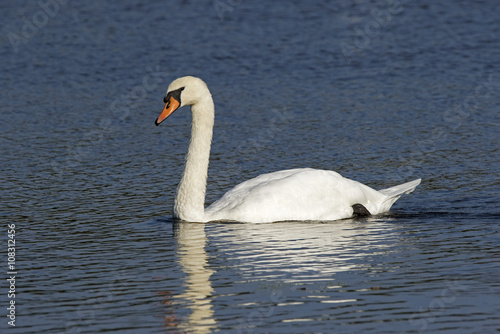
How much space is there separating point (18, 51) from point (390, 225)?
14.2 metres

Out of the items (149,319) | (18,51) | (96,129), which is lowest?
(149,319)

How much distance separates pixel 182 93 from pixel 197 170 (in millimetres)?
941

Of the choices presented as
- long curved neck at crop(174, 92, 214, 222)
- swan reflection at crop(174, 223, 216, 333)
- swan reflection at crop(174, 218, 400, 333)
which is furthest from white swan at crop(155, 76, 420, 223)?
swan reflection at crop(174, 223, 216, 333)

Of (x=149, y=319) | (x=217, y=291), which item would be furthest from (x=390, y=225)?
(x=149, y=319)

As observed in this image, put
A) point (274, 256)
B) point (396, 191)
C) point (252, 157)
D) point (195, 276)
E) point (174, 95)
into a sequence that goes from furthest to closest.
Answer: point (252, 157) < point (396, 191) < point (174, 95) < point (274, 256) < point (195, 276)

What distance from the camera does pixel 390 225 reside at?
11.3 m

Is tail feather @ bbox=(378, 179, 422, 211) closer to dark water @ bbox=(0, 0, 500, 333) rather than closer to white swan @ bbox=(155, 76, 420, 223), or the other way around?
white swan @ bbox=(155, 76, 420, 223)

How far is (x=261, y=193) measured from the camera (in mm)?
11305

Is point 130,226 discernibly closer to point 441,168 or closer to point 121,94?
point 441,168

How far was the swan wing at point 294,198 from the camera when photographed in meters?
11.3

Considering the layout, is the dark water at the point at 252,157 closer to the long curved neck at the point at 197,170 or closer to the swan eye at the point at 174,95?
the long curved neck at the point at 197,170

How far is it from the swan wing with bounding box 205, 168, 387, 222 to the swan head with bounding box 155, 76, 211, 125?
118 cm

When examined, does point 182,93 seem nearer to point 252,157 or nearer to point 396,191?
point 396,191

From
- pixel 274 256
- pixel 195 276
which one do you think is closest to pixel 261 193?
pixel 274 256
